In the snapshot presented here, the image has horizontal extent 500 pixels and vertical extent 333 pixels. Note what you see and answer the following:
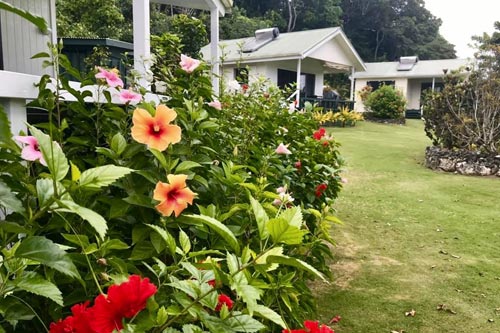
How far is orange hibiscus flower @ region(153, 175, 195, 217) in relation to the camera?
3.72 feet

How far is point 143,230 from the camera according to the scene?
131cm

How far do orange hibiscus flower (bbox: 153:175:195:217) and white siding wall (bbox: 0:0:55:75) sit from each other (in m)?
A: 3.96

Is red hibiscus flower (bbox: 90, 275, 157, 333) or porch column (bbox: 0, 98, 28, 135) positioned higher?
porch column (bbox: 0, 98, 28, 135)

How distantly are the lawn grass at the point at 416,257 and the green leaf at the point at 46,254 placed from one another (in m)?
2.47

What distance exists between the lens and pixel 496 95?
9.80m

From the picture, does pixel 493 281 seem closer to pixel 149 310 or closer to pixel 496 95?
pixel 149 310

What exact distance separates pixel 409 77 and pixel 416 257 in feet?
90.3

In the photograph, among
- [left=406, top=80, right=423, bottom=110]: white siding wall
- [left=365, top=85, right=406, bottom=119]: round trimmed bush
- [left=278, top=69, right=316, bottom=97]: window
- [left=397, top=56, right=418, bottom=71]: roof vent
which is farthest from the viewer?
[left=406, top=80, right=423, bottom=110]: white siding wall

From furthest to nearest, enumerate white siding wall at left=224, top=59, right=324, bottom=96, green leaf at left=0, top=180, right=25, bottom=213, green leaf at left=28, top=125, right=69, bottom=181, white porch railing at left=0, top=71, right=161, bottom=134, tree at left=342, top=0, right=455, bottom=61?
tree at left=342, top=0, right=455, bottom=61 → white siding wall at left=224, top=59, right=324, bottom=96 → white porch railing at left=0, top=71, right=161, bottom=134 → green leaf at left=28, top=125, right=69, bottom=181 → green leaf at left=0, top=180, right=25, bottom=213

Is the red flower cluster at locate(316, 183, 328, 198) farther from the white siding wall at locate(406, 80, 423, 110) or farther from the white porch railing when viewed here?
the white siding wall at locate(406, 80, 423, 110)

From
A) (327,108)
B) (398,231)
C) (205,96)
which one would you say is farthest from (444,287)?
(327,108)

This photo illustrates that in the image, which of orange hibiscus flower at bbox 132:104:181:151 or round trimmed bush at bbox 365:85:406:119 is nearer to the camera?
orange hibiscus flower at bbox 132:104:181:151

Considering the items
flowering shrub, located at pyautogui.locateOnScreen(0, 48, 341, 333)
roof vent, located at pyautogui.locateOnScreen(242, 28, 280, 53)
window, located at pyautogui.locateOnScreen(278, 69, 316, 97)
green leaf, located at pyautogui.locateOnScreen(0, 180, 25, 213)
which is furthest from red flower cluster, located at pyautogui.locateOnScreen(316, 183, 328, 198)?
roof vent, located at pyautogui.locateOnScreen(242, 28, 280, 53)

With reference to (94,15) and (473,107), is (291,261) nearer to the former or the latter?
(473,107)
